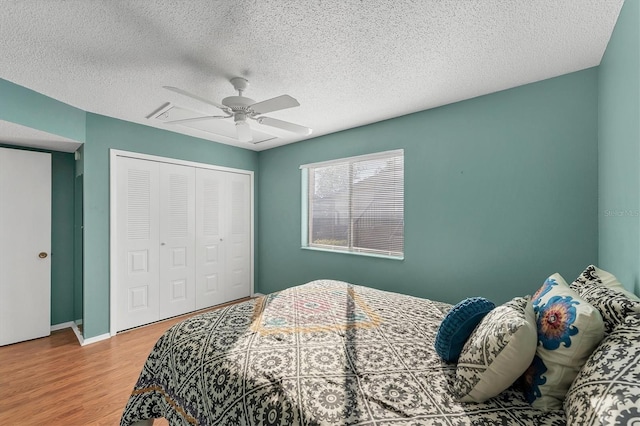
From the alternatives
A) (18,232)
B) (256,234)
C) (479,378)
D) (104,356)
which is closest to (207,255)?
(256,234)

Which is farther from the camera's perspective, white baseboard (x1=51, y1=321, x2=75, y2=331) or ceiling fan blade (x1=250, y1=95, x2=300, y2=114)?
white baseboard (x1=51, y1=321, x2=75, y2=331)

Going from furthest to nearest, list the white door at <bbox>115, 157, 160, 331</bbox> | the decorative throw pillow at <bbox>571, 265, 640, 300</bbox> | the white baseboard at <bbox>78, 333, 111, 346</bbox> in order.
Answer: the white door at <bbox>115, 157, 160, 331</bbox>
the white baseboard at <bbox>78, 333, 111, 346</bbox>
the decorative throw pillow at <bbox>571, 265, 640, 300</bbox>

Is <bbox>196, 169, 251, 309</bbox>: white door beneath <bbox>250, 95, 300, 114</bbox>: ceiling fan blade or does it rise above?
beneath

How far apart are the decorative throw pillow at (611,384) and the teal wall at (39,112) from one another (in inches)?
156

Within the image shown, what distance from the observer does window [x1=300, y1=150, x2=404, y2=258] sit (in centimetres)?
340

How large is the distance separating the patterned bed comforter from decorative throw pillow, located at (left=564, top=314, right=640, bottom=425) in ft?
0.55

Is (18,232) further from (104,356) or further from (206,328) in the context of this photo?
(206,328)

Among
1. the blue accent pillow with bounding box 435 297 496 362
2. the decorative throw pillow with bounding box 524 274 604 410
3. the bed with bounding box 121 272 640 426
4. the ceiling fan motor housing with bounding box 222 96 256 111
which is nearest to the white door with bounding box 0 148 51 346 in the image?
the bed with bounding box 121 272 640 426

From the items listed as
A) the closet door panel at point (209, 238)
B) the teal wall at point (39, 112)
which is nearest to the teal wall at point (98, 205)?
the teal wall at point (39, 112)

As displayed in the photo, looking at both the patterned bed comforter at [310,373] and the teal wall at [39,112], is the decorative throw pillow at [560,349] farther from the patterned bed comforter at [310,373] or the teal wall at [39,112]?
the teal wall at [39,112]

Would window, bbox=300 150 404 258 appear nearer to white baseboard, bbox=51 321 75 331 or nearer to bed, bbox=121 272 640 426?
bed, bbox=121 272 640 426

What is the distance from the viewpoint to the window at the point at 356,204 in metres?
3.40

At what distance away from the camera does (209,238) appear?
425cm

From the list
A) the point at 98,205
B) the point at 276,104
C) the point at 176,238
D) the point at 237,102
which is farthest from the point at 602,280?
the point at 98,205
